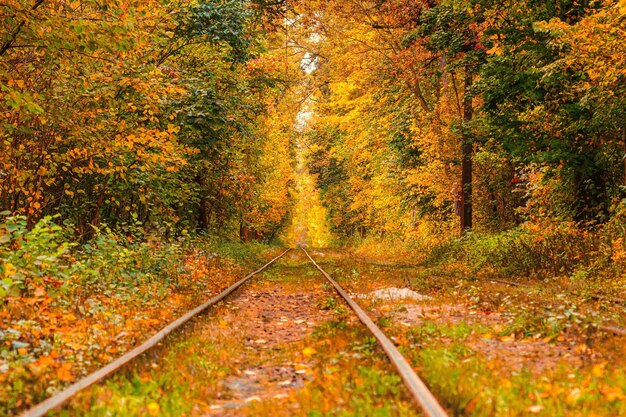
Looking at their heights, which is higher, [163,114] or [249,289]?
[163,114]

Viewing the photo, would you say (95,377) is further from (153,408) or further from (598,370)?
(598,370)

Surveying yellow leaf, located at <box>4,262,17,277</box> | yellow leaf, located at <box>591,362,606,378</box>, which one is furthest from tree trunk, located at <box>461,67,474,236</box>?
yellow leaf, located at <box>4,262,17,277</box>

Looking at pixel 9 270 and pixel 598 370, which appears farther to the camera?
pixel 9 270

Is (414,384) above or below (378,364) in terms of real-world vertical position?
above

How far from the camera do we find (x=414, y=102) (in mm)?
26094

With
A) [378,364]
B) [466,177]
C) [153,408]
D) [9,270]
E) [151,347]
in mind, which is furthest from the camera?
[466,177]

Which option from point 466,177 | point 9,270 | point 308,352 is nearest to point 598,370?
point 308,352

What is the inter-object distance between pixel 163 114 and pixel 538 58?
397 inches

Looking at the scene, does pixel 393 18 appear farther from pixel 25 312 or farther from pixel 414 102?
pixel 25 312

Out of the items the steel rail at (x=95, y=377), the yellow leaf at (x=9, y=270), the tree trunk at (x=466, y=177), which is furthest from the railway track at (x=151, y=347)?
the tree trunk at (x=466, y=177)

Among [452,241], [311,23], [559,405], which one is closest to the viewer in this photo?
[559,405]

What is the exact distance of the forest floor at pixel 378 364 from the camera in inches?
158

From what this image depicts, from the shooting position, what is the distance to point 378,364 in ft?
17.0

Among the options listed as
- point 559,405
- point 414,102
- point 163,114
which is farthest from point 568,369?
point 414,102
